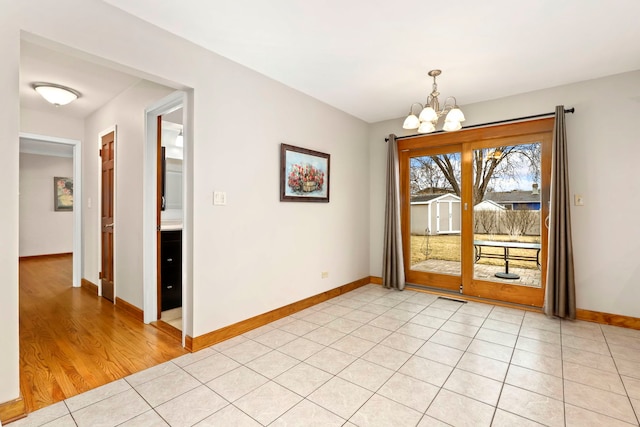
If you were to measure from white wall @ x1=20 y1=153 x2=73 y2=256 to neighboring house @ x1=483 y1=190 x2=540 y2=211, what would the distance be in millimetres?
9390

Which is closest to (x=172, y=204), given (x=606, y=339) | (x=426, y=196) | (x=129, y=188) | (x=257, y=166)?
(x=129, y=188)

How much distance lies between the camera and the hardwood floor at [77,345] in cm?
205

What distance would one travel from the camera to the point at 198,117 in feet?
8.33

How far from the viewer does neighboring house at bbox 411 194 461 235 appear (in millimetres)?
4172

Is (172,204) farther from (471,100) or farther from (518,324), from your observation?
(518,324)

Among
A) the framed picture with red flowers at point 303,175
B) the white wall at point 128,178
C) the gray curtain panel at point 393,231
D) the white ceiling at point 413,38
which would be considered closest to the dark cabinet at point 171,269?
the white wall at point 128,178

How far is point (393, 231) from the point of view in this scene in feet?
14.5

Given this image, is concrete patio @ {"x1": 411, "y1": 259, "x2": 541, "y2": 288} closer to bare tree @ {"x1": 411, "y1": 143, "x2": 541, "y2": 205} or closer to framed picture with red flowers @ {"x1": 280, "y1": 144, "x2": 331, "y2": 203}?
bare tree @ {"x1": 411, "y1": 143, "x2": 541, "y2": 205}

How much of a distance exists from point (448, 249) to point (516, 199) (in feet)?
3.47

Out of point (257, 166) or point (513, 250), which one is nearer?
point (257, 166)

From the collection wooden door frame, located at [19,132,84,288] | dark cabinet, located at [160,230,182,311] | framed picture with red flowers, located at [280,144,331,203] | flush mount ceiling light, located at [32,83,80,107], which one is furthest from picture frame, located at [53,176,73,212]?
framed picture with red flowers, located at [280,144,331,203]

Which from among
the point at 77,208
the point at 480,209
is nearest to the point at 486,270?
the point at 480,209

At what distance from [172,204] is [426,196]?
3783 mm

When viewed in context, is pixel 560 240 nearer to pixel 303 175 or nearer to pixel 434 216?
pixel 434 216
